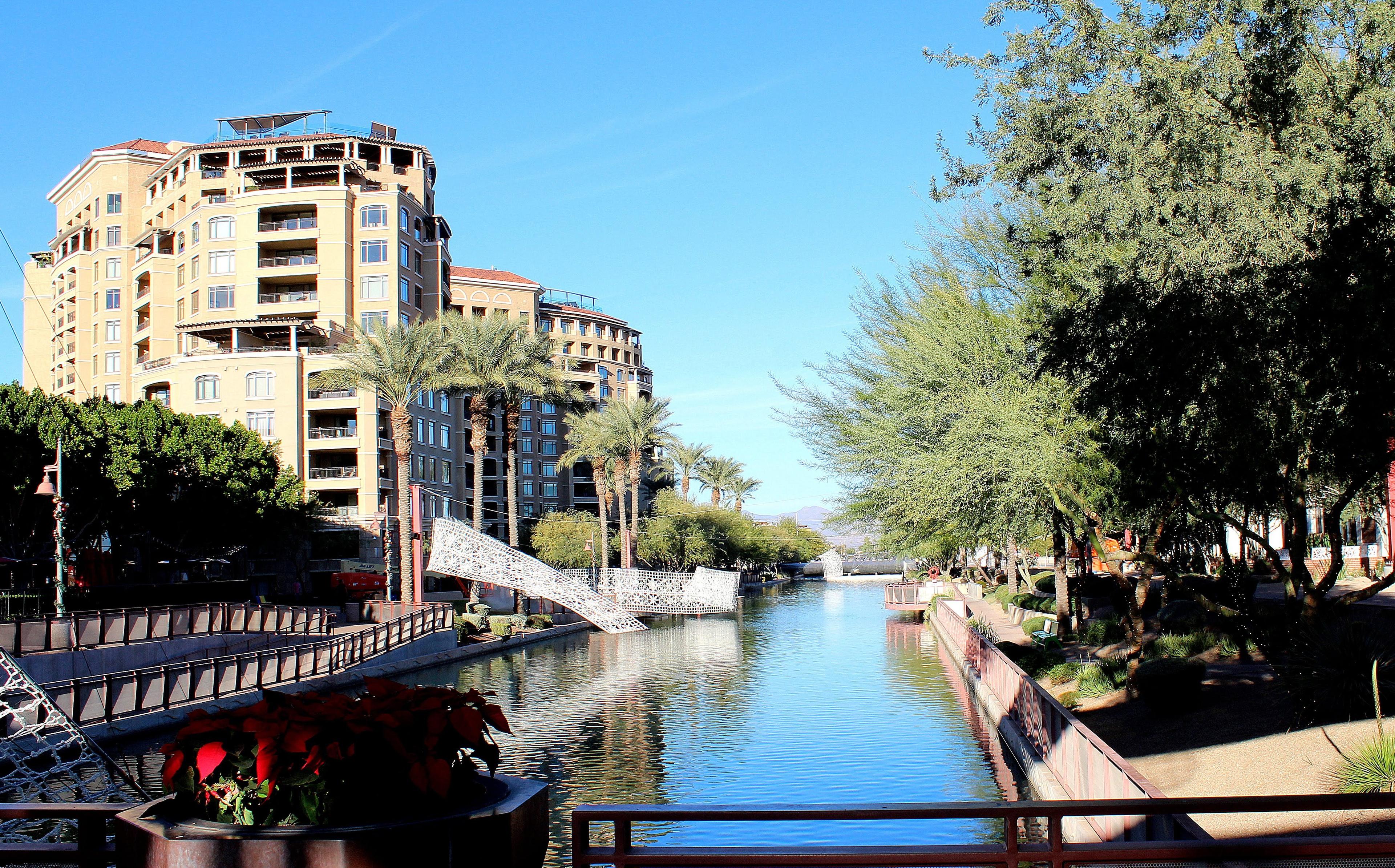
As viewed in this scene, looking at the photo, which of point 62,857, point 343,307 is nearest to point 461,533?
point 343,307

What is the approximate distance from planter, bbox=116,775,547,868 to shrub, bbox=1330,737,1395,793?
9033mm

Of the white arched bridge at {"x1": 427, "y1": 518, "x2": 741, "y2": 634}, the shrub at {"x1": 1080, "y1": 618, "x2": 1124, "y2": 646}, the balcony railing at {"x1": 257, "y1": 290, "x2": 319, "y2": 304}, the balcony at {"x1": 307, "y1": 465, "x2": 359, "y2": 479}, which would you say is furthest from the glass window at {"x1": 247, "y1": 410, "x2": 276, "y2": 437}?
the shrub at {"x1": 1080, "y1": 618, "x2": 1124, "y2": 646}

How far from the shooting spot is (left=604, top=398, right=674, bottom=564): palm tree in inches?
2820

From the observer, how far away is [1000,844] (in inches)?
189

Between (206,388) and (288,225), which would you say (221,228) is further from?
(206,388)

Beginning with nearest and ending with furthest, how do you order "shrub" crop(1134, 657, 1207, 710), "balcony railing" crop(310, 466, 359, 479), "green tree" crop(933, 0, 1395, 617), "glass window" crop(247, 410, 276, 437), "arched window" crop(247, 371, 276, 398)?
"green tree" crop(933, 0, 1395, 617) < "shrub" crop(1134, 657, 1207, 710) < "glass window" crop(247, 410, 276, 437) < "arched window" crop(247, 371, 276, 398) < "balcony railing" crop(310, 466, 359, 479)

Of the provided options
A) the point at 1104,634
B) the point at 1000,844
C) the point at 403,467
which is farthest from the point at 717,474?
the point at 1000,844

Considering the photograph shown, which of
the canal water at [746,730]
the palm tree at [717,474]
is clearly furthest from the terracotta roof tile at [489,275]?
the canal water at [746,730]

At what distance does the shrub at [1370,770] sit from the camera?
10.5 meters

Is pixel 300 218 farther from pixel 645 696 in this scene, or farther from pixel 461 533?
pixel 645 696

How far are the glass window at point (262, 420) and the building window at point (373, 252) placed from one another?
1284 centimetres

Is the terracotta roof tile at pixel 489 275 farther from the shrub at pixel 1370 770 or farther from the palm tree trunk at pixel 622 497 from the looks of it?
the shrub at pixel 1370 770

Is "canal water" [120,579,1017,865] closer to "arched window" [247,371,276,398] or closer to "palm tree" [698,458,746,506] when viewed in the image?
"arched window" [247,371,276,398]

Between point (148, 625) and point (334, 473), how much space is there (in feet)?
129
